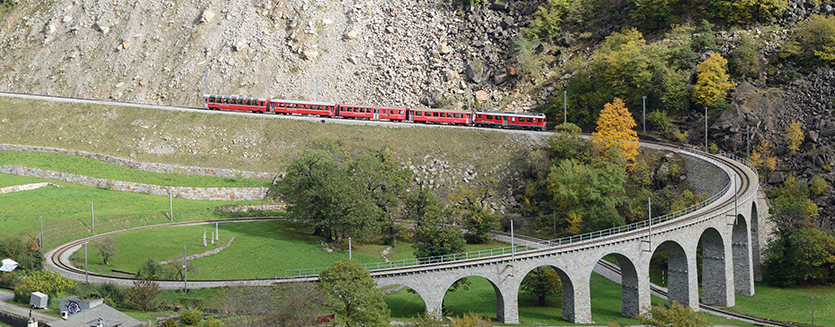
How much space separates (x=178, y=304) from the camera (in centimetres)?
6081

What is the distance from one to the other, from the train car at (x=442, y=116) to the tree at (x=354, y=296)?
54444mm

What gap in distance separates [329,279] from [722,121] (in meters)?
61.6

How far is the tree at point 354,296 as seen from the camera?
5612cm

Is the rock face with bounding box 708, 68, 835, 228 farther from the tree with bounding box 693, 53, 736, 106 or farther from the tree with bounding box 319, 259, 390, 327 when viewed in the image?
the tree with bounding box 319, 259, 390, 327

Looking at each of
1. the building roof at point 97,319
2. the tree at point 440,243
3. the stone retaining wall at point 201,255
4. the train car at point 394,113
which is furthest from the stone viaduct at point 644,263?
the train car at point 394,113

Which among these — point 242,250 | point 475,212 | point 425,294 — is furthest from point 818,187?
point 242,250

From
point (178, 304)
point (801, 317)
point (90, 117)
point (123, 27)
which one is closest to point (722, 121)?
point (801, 317)

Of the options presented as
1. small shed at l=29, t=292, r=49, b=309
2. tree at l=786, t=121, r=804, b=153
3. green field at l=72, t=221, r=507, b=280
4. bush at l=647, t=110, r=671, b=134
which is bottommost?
green field at l=72, t=221, r=507, b=280

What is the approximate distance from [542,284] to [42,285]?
40225 mm

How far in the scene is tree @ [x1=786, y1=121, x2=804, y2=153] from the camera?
9400cm

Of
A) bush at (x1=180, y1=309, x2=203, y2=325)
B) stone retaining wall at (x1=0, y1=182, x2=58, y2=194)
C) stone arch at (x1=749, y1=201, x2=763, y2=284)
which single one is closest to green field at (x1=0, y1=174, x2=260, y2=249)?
stone retaining wall at (x1=0, y1=182, x2=58, y2=194)

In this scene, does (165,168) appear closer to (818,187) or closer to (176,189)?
(176,189)

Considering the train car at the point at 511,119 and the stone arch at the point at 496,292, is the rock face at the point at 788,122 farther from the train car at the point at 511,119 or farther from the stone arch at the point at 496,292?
the stone arch at the point at 496,292

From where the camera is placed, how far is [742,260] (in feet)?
270
